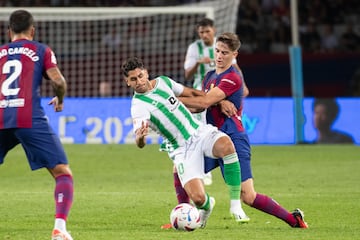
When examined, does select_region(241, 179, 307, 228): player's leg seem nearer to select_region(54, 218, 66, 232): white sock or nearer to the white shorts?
the white shorts

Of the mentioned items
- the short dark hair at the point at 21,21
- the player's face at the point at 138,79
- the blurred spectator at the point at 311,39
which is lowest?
the blurred spectator at the point at 311,39

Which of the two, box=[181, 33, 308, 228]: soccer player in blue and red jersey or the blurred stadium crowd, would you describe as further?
the blurred stadium crowd

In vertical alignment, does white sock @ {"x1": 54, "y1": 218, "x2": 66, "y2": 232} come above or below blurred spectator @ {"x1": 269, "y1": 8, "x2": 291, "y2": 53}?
above

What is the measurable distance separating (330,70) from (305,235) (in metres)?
16.5

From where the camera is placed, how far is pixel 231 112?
410 inches

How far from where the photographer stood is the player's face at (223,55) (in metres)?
10.4

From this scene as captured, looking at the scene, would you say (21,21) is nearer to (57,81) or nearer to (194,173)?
(57,81)

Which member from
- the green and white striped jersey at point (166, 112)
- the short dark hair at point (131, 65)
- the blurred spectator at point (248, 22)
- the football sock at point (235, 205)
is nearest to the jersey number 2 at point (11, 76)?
the short dark hair at point (131, 65)

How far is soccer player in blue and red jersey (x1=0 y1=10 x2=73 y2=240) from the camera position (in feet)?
29.3

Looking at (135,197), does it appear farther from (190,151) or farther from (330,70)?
(330,70)

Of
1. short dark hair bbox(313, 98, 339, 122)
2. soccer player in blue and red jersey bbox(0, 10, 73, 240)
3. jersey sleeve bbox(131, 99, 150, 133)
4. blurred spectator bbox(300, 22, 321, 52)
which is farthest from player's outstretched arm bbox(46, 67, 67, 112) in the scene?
blurred spectator bbox(300, 22, 321, 52)

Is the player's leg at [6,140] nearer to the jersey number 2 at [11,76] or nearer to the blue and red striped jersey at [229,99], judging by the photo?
the jersey number 2 at [11,76]

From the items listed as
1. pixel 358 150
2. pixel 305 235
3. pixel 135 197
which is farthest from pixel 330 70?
pixel 305 235

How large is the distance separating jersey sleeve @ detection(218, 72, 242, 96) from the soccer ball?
1.31 metres
